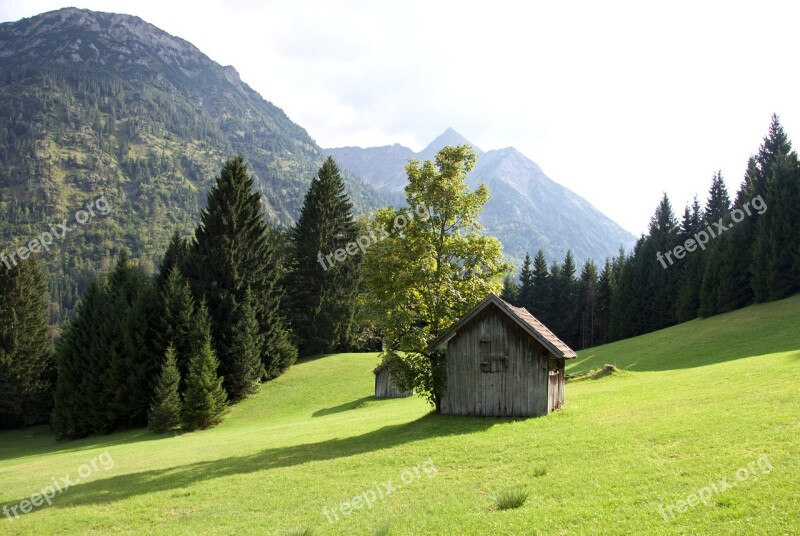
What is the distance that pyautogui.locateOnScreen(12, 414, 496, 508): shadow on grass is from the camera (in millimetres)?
17422

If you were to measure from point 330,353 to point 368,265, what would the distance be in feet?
131

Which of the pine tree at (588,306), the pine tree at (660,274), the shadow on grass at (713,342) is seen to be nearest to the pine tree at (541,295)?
the pine tree at (588,306)

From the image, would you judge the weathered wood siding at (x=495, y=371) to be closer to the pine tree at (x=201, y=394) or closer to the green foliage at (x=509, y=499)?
the green foliage at (x=509, y=499)

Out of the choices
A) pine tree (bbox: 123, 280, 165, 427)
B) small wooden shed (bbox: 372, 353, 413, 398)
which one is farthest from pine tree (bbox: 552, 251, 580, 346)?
pine tree (bbox: 123, 280, 165, 427)

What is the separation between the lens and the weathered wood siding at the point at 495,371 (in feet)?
76.6

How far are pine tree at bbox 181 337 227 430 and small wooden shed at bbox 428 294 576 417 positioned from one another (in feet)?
75.1

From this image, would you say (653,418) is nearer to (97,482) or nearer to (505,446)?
(505,446)

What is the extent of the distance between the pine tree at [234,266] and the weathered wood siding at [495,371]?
2857cm

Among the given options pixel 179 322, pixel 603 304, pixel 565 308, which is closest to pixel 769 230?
pixel 603 304

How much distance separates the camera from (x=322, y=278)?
6262 centimetres

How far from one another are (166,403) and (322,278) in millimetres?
26716

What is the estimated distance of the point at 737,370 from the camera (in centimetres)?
2762

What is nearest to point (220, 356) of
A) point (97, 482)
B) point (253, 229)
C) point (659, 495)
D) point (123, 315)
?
point (123, 315)

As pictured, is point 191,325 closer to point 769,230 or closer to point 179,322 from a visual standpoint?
point 179,322
